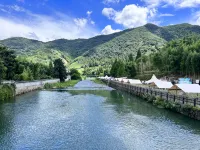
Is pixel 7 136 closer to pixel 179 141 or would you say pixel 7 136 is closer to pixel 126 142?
pixel 126 142

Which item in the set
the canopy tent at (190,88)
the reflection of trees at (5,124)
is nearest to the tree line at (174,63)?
the canopy tent at (190,88)

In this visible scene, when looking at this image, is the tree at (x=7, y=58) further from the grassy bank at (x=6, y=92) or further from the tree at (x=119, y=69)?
the tree at (x=119, y=69)

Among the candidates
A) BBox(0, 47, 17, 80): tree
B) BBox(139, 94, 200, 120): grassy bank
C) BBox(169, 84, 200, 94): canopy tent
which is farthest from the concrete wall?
BBox(169, 84, 200, 94): canopy tent

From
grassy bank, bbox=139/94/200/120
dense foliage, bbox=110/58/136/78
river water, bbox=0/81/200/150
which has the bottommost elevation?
river water, bbox=0/81/200/150

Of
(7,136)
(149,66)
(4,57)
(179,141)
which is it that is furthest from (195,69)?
(7,136)

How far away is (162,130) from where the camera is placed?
27.4 metres

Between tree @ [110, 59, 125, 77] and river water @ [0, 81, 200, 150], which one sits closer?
river water @ [0, 81, 200, 150]

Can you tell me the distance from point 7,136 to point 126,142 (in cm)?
1188

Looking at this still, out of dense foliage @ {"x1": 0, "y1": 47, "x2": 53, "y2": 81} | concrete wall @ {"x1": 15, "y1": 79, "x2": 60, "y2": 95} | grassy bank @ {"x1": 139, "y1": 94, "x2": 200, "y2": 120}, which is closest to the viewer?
grassy bank @ {"x1": 139, "y1": 94, "x2": 200, "y2": 120}

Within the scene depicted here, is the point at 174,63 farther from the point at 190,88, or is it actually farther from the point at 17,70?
the point at 190,88

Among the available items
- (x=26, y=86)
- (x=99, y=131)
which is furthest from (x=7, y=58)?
(x=99, y=131)

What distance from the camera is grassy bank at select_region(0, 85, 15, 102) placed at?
182ft

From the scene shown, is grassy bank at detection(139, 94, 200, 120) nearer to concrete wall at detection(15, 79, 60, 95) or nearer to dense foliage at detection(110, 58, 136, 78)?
concrete wall at detection(15, 79, 60, 95)

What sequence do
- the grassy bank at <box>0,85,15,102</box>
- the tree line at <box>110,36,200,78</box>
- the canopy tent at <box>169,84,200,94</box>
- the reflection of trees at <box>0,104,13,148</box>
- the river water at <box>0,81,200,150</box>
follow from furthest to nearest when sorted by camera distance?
the tree line at <box>110,36,200,78</box> < the grassy bank at <box>0,85,15,102</box> < the canopy tent at <box>169,84,200,94</box> < the reflection of trees at <box>0,104,13,148</box> < the river water at <box>0,81,200,150</box>
